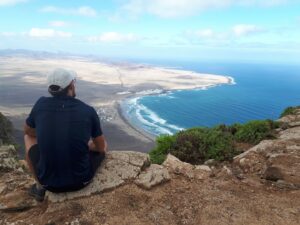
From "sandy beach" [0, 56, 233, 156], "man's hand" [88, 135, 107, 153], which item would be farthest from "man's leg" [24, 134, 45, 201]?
"sandy beach" [0, 56, 233, 156]

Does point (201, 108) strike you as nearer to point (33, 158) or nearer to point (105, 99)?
Answer: point (105, 99)

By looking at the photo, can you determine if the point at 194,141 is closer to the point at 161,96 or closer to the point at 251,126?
the point at 251,126

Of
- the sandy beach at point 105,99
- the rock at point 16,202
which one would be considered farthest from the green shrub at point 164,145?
the sandy beach at point 105,99

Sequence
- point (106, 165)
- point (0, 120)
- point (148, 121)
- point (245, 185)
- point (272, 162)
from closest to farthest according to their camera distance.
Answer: point (106, 165) → point (245, 185) → point (272, 162) → point (0, 120) → point (148, 121)

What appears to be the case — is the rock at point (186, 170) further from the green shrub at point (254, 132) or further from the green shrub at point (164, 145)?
the green shrub at point (254, 132)

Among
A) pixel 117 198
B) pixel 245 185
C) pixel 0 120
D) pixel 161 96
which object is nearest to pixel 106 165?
pixel 117 198
